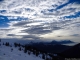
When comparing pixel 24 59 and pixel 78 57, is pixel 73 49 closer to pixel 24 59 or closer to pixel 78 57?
pixel 78 57

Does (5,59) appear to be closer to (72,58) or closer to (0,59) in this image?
(0,59)

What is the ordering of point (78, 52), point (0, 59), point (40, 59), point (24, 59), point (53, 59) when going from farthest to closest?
point (53, 59) < point (40, 59) < point (24, 59) < point (78, 52) < point (0, 59)

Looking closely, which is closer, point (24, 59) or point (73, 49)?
point (73, 49)

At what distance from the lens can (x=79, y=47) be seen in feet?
72.2

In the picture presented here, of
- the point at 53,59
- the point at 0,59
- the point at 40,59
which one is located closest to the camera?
the point at 0,59

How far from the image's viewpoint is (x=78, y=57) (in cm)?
2180

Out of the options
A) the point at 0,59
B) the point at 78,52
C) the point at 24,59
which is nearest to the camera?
the point at 0,59

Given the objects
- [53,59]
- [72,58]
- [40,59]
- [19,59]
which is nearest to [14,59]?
[19,59]

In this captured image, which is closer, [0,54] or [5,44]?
[0,54]

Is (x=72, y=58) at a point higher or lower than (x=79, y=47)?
lower

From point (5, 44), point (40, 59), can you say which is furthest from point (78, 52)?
point (5, 44)

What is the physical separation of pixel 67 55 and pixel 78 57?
154 cm

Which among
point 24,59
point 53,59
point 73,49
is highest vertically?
point 73,49

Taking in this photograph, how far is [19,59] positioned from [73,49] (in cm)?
794
